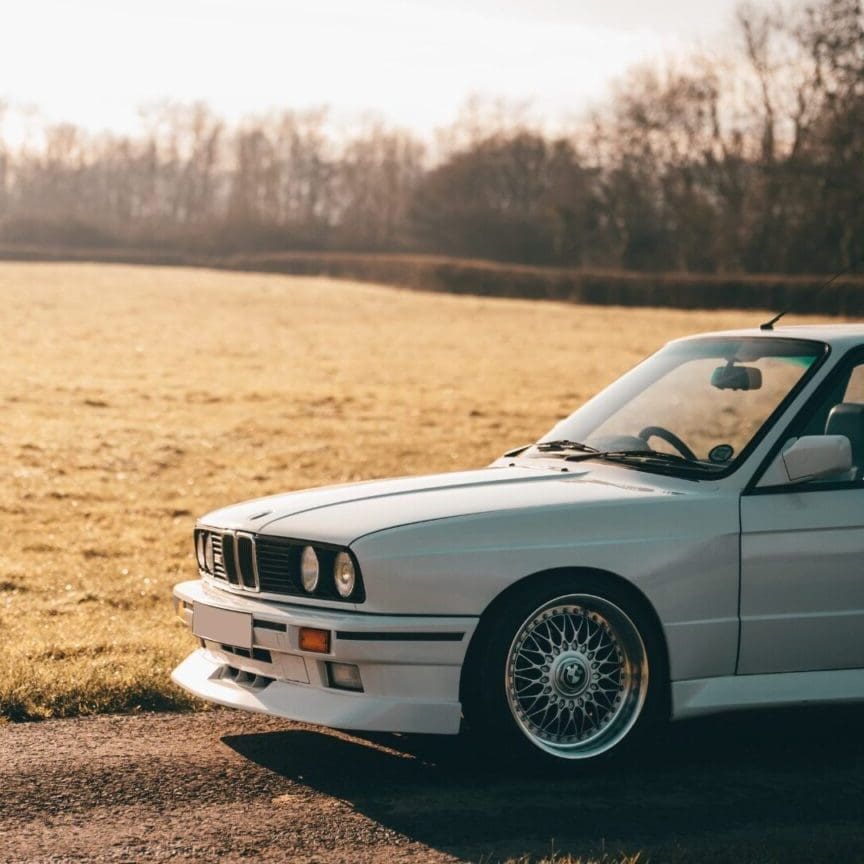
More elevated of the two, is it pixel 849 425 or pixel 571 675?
pixel 849 425

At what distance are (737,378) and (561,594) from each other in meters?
1.71

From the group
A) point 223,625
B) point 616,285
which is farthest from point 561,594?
point 616,285

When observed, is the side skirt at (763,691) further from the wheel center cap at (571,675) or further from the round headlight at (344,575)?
the round headlight at (344,575)

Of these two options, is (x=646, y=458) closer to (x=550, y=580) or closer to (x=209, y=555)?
(x=550, y=580)

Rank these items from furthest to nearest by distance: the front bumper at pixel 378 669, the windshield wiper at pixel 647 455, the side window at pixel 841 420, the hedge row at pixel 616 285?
the hedge row at pixel 616 285, the windshield wiper at pixel 647 455, the side window at pixel 841 420, the front bumper at pixel 378 669

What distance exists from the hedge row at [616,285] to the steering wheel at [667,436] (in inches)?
1480

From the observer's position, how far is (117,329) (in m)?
36.9

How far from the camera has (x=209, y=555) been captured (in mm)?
6176

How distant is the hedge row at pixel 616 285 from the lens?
47.7 metres

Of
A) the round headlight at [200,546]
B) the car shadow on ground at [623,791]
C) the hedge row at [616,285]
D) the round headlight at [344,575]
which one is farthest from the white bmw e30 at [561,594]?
the hedge row at [616,285]

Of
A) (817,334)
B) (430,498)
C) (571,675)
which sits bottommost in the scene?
(571,675)

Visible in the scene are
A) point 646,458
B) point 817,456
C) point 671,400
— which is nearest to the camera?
point 817,456

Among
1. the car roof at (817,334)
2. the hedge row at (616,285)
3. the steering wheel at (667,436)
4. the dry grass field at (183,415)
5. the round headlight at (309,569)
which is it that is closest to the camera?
the round headlight at (309,569)

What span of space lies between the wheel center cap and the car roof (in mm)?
1837
